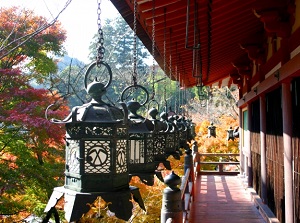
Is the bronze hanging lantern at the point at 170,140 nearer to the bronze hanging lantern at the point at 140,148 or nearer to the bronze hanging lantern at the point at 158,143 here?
the bronze hanging lantern at the point at 158,143

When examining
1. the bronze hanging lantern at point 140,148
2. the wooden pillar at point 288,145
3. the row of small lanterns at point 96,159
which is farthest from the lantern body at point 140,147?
the wooden pillar at point 288,145

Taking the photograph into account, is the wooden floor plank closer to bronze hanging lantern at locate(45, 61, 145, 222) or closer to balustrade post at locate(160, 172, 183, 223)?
balustrade post at locate(160, 172, 183, 223)

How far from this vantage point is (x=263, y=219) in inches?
221

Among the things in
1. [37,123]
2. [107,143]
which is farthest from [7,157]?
[107,143]

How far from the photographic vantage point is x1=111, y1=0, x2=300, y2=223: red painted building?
127 inches

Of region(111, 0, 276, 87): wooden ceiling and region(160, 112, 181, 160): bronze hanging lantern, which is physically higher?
region(111, 0, 276, 87): wooden ceiling

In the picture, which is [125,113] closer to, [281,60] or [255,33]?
[281,60]

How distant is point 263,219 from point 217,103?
15223 mm

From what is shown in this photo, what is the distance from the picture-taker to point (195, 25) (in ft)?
9.52

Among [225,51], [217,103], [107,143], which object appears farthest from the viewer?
[217,103]

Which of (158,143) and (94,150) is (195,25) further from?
(94,150)

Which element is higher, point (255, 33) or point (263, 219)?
point (255, 33)

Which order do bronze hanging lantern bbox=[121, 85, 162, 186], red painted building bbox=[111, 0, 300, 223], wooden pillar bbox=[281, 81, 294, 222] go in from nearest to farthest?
bronze hanging lantern bbox=[121, 85, 162, 186]
red painted building bbox=[111, 0, 300, 223]
wooden pillar bbox=[281, 81, 294, 222]

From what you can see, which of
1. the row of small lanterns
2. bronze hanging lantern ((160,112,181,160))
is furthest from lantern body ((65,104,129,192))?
bronze hanging lantern ((160,112,181,160))
